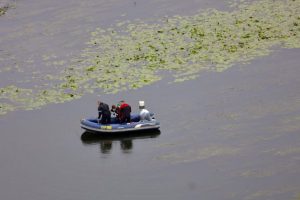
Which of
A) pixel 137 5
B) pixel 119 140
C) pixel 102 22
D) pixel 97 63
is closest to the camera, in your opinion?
pixel 119 140

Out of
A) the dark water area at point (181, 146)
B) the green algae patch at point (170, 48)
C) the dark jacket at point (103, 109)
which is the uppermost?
the green algae patch at point (170, 48)

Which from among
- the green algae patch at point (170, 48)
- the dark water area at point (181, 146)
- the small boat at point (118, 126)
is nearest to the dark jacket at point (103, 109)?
the small boat at point (118, 126)

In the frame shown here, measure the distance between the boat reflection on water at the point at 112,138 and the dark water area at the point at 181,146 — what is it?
2.3 inches

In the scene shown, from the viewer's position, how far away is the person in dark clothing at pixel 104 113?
32.6m

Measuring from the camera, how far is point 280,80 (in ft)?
121

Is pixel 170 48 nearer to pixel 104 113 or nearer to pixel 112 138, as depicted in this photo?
pixel 104 113

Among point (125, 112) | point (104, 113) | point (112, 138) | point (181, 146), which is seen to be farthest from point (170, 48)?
point (181, 146)

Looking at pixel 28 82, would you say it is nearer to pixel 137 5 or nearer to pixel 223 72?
pixel 223 72

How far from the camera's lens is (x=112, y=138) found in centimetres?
3247

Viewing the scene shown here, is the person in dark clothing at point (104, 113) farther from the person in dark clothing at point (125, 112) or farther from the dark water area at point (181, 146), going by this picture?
the dark water area at point (181, 146)

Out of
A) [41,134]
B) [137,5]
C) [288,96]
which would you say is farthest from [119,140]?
[137,5]

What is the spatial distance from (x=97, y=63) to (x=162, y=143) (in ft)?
46.7

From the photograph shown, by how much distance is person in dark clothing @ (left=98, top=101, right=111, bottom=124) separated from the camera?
32594mm

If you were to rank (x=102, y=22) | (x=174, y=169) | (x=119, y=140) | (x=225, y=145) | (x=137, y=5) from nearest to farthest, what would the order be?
1. (x=174, y=169)
2. (x=225, y=145)
3. (x=119, y=140)
4. (x=102, y=22)
5. (x=137, y=5)
